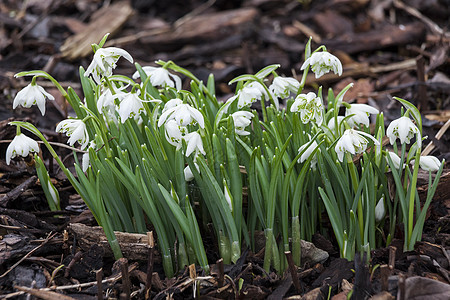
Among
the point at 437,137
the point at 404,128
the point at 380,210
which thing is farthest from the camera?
the point at 437,137

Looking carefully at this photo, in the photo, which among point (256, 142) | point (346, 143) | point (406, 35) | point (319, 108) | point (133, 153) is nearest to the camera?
point (346, 143)

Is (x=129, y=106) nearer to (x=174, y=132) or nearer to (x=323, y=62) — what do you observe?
(x=174, y=132)

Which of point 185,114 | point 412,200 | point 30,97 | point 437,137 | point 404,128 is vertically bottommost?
point 437,137

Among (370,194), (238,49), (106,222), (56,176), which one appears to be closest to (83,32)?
(238,49)

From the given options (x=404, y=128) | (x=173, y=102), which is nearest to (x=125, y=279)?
(x=173, y=102)

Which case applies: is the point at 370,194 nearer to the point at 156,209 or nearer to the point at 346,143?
the point at 346,143

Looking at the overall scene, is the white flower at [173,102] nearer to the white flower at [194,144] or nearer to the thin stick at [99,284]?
the white flower at [194,144]
